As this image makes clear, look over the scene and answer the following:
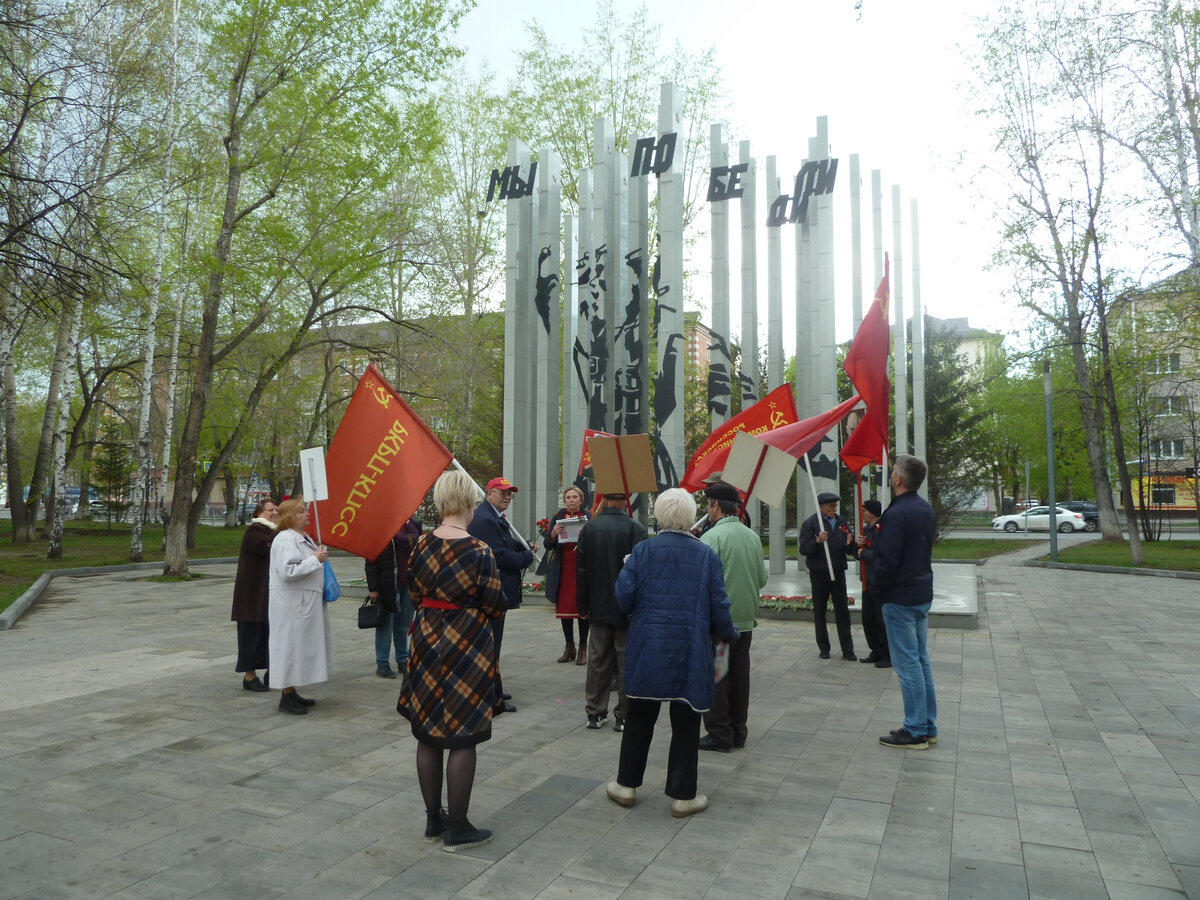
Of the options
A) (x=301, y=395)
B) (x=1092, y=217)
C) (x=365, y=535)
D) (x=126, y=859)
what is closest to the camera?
(x=126, y=859)

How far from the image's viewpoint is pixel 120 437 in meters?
39.4

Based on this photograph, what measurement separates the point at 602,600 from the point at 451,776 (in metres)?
2.57

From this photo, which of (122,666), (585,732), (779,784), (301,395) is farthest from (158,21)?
(779,784)

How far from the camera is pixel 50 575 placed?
19828mm

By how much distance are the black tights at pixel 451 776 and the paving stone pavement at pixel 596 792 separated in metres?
0.23

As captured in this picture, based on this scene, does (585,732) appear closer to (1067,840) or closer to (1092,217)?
(1067,840)

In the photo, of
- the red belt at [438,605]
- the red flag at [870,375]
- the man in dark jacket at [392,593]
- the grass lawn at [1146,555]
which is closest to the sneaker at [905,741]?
the red belt at [438,605]

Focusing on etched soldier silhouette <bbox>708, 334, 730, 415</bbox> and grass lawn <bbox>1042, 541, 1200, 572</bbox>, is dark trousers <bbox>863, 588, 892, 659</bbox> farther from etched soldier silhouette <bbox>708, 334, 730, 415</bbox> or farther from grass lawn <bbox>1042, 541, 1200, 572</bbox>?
grass lawn <bbox>1042, 541, 1200, 572</bbox>

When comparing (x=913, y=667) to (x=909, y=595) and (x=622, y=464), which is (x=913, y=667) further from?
(x=622, y=464)

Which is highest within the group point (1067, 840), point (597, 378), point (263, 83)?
point (263, 83)

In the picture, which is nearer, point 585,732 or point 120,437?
point 585,732

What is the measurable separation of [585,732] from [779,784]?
69.6 inches

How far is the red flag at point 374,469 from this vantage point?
698cm

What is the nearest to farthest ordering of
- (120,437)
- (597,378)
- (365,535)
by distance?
(365,535) < (597,378) < (120,437)
